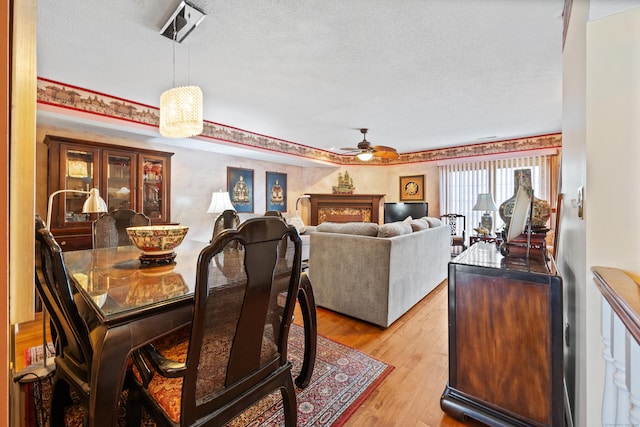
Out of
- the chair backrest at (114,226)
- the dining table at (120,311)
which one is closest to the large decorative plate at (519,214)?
the dining table at (120,311)

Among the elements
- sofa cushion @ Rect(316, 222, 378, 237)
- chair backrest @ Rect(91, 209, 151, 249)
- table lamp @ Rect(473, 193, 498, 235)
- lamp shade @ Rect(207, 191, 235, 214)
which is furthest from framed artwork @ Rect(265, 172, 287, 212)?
table lamp @ Rect(473, 193, 498, 235)

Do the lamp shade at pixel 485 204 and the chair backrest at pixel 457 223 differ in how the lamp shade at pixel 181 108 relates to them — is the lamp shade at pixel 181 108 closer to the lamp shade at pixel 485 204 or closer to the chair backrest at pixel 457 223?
the lamp shade at pixel 485 204

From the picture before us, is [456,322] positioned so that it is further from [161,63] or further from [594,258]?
[161,63]

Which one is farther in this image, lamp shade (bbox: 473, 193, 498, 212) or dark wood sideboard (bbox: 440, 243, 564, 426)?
lamp shade (bbox: 473, 193, 498, 212)

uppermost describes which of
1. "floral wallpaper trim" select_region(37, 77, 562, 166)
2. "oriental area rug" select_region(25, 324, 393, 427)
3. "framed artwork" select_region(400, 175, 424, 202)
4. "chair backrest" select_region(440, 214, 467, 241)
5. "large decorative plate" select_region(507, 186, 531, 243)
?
"floral wallpaper trim" select_region(37, 77, 562, 166)

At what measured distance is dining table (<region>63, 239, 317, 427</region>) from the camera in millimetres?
859

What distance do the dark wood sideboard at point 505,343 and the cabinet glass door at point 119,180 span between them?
3.65 m

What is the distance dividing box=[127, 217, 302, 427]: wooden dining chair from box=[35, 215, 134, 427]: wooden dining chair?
0.19m

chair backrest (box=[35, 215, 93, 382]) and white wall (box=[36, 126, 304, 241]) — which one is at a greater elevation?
white wall (box=[36, 126, 304, 241])

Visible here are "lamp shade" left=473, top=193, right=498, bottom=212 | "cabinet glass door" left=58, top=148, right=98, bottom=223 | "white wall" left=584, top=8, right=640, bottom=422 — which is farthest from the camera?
"lamp shade" left=473, top=193, right=498, bottom=212

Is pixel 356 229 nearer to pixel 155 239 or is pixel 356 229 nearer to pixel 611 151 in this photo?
pixel 155 239

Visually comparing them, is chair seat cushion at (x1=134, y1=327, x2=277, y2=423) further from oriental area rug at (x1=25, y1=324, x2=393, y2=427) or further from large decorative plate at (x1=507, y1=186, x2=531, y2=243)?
large decorative plate at (x1=507, y1=186, x2=531, y2=243)

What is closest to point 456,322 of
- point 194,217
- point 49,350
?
point 49,350

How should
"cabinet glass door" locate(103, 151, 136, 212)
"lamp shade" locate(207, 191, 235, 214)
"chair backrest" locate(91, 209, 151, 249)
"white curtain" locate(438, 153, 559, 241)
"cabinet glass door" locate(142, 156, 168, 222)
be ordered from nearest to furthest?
"chair backrest" locate(91, 209, 151, 249)
"cabinet glass door" locate(103, 151, 136, 212)
"cabinet glass door" locate(142, 156, 168, 222)
"lamp shade" locate(207, 191, 235, 214)
"white curtain" locate(438, 153, 559, 241)
